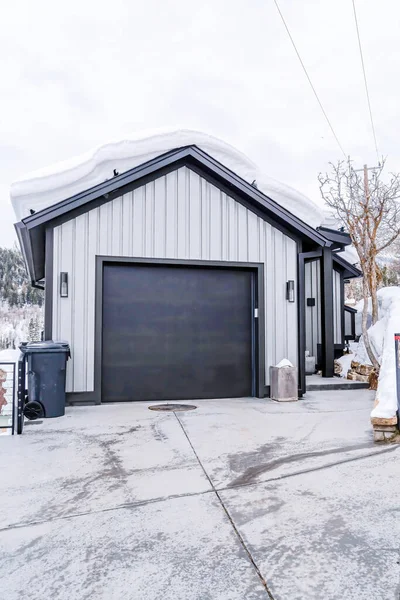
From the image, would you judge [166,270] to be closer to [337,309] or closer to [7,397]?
[7,397]

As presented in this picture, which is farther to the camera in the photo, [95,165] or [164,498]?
[95,165]

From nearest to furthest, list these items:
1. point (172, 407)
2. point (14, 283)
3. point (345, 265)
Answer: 1. point (172, 407)
2. point (345, 265)
3. point (14, 283)

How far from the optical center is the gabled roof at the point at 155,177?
582 centimetres

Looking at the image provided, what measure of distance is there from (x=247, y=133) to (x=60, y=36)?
433 inches

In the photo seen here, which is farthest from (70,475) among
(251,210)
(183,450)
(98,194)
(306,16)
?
(306,16)

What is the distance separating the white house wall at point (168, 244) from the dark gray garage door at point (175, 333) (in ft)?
0.95

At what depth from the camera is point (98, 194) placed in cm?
593

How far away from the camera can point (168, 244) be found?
6.41 meters

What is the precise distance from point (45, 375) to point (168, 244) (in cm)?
256

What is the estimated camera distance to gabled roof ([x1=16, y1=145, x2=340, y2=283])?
5.82 metres

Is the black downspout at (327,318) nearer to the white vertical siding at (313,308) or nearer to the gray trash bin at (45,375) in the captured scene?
the white vertical siding at (313,308)

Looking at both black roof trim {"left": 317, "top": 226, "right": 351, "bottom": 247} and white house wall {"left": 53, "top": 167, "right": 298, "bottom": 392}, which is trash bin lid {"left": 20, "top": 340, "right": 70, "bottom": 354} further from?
black roof trim {"left": 317, "top": 226, "right": 351, "bottom": 247}

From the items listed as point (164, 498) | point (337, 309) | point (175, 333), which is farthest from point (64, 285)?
point (337, 309)

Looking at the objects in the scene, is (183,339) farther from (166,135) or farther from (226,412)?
(166,135)
